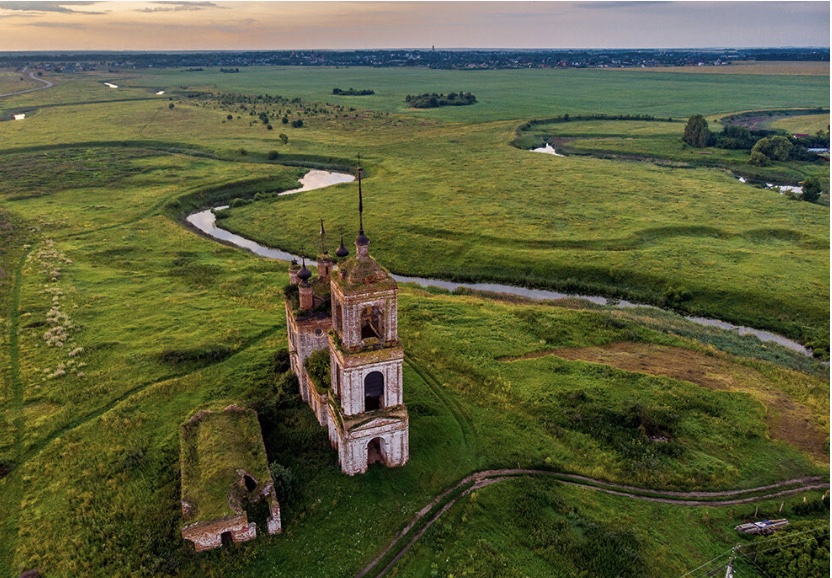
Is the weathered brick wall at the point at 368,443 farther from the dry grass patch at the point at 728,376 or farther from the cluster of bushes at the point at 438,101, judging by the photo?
the cluster of bushes at the point at 438,101

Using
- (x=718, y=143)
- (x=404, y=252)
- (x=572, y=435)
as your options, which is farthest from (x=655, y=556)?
(x=718, y=143)

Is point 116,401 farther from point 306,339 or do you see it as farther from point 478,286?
point 478,286

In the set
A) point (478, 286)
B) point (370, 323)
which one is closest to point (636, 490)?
point (370, 323)

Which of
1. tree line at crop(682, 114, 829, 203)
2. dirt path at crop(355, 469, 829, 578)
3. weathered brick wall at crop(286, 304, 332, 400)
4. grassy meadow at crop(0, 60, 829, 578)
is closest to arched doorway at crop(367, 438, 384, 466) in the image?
grassy meadow at crop(0, 60, 829, 578)

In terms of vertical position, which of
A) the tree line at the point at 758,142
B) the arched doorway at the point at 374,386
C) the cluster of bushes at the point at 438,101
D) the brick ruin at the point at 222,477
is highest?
the cluster of bushes at the point at 438,101

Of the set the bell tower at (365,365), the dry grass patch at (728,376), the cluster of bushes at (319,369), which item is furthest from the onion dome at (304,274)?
the dry grass patch at (728,376)

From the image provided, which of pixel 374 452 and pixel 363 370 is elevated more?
pixel 363 370

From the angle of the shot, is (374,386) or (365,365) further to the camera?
(374,386)

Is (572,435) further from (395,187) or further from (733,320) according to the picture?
(395,187)
